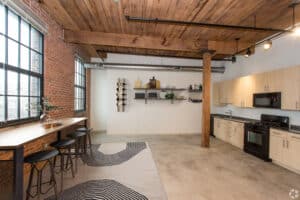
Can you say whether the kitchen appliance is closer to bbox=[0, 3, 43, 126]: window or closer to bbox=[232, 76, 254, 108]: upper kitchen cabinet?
bbox=[232, 76, 254, 108]: upper kitchen cabinet

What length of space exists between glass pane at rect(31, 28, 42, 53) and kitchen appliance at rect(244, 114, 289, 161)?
5.46 metres

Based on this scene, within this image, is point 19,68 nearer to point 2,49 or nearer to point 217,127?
point 2,49

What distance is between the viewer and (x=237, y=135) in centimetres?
534

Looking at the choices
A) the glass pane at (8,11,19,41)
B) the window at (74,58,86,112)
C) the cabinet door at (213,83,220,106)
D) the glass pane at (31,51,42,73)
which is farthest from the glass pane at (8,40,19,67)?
the cabinet door at (213,83,220,106)

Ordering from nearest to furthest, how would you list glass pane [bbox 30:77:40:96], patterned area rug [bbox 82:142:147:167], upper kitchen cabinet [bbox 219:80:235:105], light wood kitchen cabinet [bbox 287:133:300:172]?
glass pane [bbox 30:77:40:96] → light wood kitchen cabinet [bbox 287:133:300:172] → patterned area rug [bbox 82:142:147:167] → upper kitchen cabinet [bbox 219:80:235:105]

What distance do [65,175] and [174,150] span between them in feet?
9.46

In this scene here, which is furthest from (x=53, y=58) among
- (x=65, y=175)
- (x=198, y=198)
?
(x=198, y=198)

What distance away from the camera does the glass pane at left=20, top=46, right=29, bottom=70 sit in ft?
9.84

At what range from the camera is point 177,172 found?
11.3 ft

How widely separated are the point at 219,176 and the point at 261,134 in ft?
6.31

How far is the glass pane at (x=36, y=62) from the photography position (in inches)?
130

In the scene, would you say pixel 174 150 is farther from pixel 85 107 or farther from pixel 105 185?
pixel 85 107

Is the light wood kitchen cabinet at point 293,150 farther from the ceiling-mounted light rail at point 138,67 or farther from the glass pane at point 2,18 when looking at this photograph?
the glass pane at point 2,18

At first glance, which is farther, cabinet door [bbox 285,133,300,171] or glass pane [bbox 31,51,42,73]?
cabinet door [bbox 285,133,300,171]
